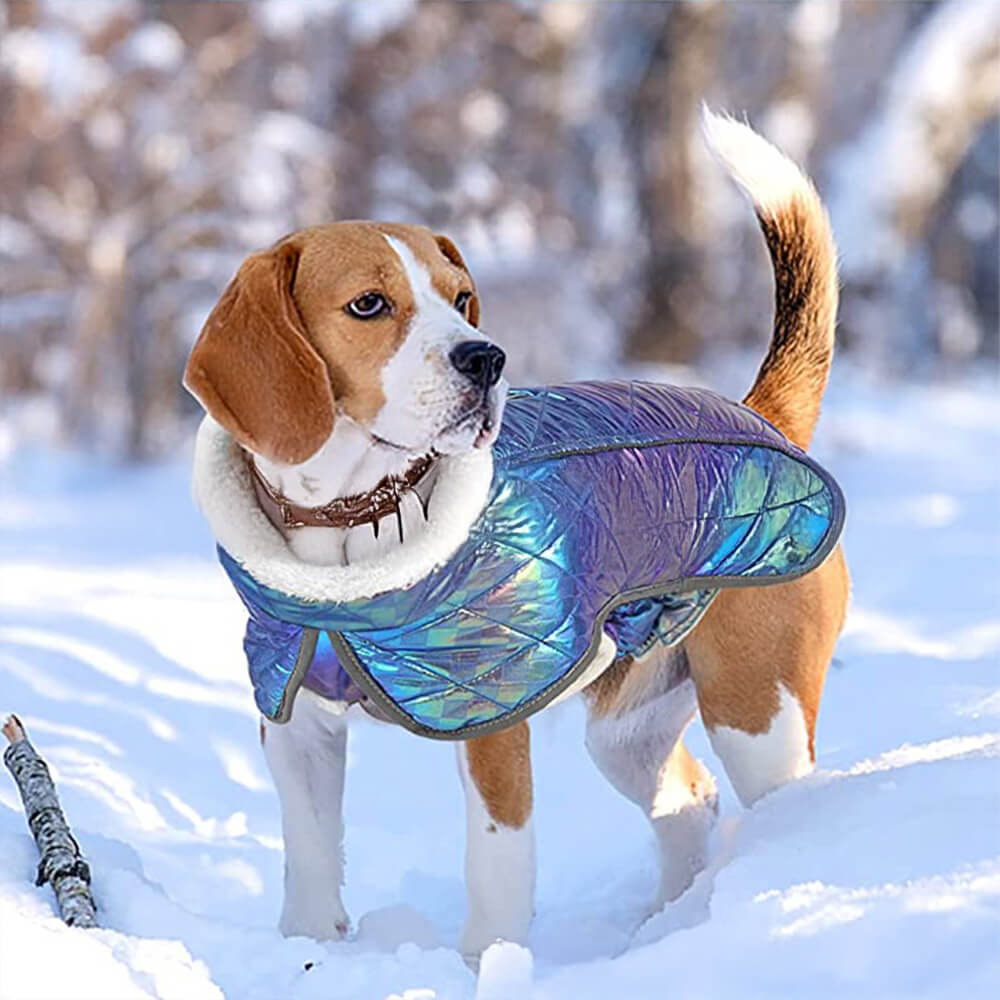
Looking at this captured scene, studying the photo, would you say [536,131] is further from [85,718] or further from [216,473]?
[216,473]

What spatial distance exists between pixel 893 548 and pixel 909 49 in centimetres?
640

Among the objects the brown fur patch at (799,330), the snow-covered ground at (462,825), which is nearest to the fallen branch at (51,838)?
the snow-covered ground at (462,825)

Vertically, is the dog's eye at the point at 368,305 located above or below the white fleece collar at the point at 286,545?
above

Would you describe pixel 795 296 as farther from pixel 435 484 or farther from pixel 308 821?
pixel 308 821

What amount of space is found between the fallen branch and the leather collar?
0.57 meters

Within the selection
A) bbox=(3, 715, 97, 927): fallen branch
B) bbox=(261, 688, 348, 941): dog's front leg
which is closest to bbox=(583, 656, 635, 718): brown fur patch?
bbox=(261, 688, 348, 941): dog's front leg

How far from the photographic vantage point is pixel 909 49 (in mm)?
11484

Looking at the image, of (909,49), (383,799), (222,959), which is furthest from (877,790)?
(909,49)

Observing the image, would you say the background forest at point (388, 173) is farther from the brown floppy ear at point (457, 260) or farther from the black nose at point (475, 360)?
the black nose at point (475, 360)

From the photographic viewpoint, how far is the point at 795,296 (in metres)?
3.17

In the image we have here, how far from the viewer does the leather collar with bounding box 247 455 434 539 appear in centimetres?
247

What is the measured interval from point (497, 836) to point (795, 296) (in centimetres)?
133

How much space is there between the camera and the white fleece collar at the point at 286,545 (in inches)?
93.3

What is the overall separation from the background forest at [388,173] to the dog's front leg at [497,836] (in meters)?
7.22
